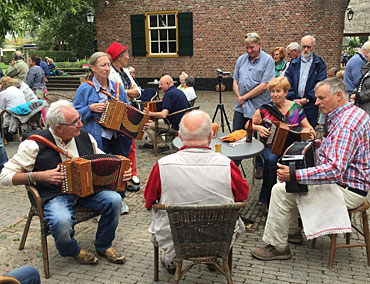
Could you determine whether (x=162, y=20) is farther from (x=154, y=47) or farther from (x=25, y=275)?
(x=25, y=275)

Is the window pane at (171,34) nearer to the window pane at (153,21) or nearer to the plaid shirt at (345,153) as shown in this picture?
the window pane at (153,21)

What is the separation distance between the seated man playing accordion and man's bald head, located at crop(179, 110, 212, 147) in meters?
1.05

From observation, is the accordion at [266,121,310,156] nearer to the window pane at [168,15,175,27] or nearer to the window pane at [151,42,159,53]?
the window pane at [168,15,175,27]

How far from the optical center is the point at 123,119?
13.8 feet

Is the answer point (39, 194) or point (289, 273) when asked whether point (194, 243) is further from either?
point (39, 194)

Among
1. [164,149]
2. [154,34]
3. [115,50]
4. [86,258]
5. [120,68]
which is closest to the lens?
[86,258]

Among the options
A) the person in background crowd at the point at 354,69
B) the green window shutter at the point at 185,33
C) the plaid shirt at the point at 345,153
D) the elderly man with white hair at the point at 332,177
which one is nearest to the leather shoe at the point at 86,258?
the elderly man with white hair at the point at 332,177

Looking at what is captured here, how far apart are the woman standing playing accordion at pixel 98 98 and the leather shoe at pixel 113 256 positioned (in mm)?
1279

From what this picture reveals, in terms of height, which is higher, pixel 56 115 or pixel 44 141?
pixel 56 115

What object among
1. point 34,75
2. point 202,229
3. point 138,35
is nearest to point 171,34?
point 138,35

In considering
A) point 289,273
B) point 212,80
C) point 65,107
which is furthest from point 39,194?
point 212,80

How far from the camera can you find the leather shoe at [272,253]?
11.1ft

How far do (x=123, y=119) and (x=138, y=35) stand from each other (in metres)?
12.9

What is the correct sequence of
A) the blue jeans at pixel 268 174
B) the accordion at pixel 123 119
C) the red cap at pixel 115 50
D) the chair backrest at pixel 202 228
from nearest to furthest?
the chair backrest at pixel 202 228 < the accordion at pixel 123 119 < the blue jeans at pixel 268 174 < the red cap at pixel 115 50
